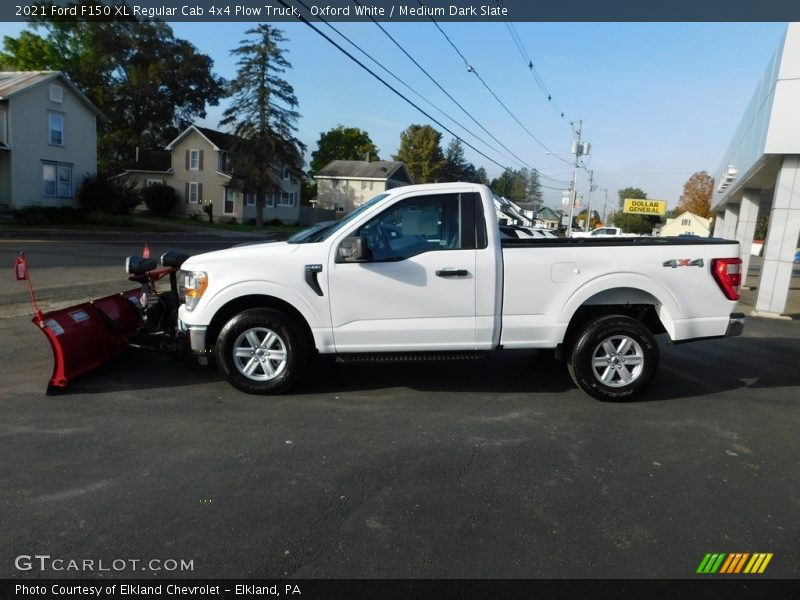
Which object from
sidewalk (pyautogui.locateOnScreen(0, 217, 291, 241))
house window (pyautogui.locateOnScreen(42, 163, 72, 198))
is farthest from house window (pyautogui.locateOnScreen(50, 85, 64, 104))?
sidewalk (pyautogui.locateOnScreen(0, 217, 291, 241))

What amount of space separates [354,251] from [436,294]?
884mm

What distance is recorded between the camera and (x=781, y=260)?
1209 cm

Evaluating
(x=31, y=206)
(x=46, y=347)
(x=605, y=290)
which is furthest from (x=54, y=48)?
(x=605, y=290)

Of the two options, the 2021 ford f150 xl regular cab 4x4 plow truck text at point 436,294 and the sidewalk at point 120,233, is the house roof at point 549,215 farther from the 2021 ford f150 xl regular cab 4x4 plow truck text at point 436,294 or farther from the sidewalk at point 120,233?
the 2021 ford f150 xl regular cab 4x4 plow truck text at point 436,294

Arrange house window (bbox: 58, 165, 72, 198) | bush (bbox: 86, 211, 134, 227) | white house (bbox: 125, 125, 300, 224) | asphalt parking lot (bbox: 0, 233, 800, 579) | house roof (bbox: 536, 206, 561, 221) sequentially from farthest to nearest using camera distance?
1. house roof (bbox: 536, 206, 561, 221)
2. white house (bbox: 125, 125, 300, 224)
3. house window (bbox: 58, 165, 72, 198)
4. bush (bbox: 86, 211, 134, 227)
5. asphalt parking lot (bbox: 0, 233, 800, 579)

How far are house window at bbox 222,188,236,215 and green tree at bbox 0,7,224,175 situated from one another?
43.6ft

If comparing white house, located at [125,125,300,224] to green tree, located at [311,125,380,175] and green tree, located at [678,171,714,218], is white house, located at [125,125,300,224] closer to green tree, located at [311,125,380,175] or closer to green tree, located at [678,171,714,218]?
green tree, located at [311,125,380,175]

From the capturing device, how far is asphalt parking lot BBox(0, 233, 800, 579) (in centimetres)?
319

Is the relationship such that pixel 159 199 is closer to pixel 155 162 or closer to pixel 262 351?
pixel 155 162

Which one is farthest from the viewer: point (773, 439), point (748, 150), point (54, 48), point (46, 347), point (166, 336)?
point (54, 48)

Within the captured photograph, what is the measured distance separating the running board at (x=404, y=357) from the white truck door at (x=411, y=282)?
57 millimetres

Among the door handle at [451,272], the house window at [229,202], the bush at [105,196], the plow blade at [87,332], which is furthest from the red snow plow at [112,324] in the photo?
the house window at [229,202]
